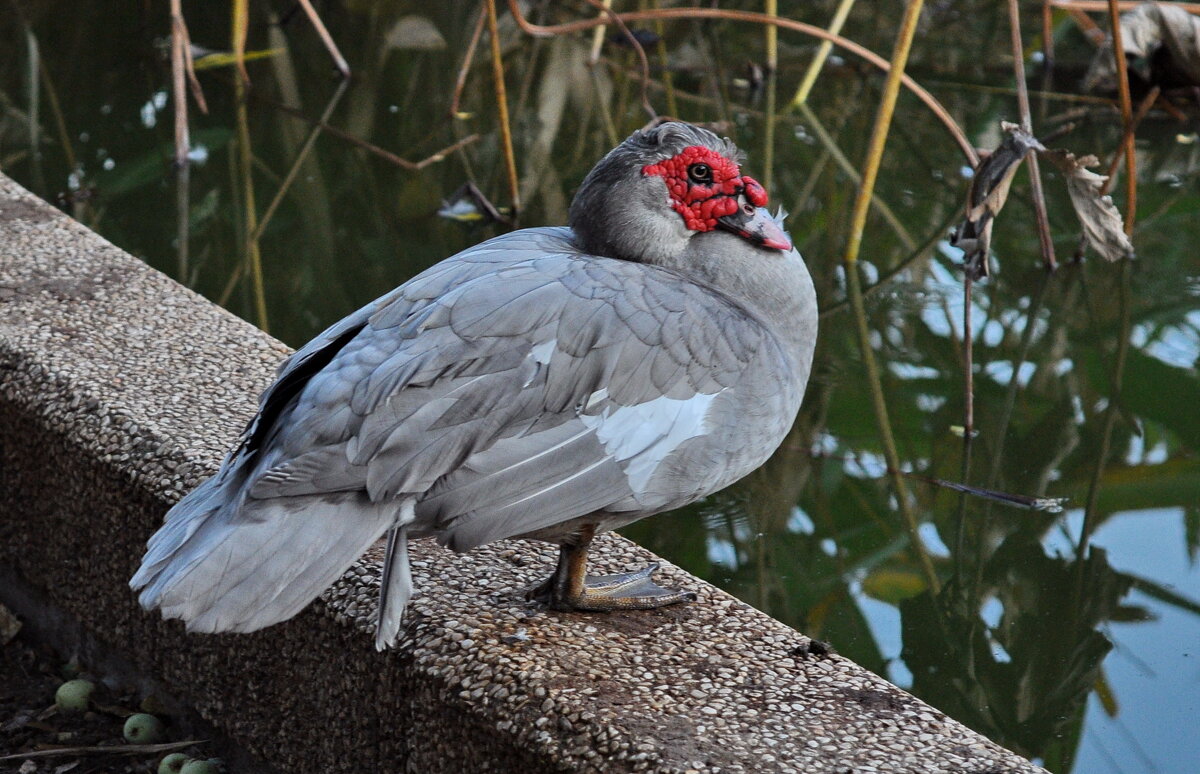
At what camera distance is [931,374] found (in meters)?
3.17

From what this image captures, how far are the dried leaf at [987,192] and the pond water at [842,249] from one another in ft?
1.68

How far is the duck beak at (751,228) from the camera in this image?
183cm

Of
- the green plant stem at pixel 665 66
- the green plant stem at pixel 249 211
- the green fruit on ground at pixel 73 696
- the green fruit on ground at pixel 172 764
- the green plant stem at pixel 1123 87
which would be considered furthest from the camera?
the green plant stem at pixel 665 66

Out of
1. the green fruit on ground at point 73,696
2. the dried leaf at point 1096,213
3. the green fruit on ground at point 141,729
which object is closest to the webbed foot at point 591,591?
the green fruit on ground at point 141,729

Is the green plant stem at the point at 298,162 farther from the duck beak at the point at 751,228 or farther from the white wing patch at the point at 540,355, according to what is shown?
the white wing patch at the point at 540,355

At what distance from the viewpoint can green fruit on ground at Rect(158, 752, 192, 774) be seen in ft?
6.26

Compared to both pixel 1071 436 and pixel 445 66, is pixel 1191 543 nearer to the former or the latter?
pixel 1071 436

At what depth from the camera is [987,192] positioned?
96.4 inches

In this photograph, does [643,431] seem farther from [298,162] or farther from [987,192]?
[298,162]

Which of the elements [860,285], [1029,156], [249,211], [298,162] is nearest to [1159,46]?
[1029,156]

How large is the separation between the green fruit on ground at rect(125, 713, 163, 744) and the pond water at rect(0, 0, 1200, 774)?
1.01m

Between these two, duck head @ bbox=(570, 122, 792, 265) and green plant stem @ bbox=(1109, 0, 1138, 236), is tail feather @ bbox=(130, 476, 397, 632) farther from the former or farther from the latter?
green plant stem @ bbox=(1109, 0, 1138, 236)

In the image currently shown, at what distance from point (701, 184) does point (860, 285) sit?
181 cm

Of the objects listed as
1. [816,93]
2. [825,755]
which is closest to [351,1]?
[816,93]
